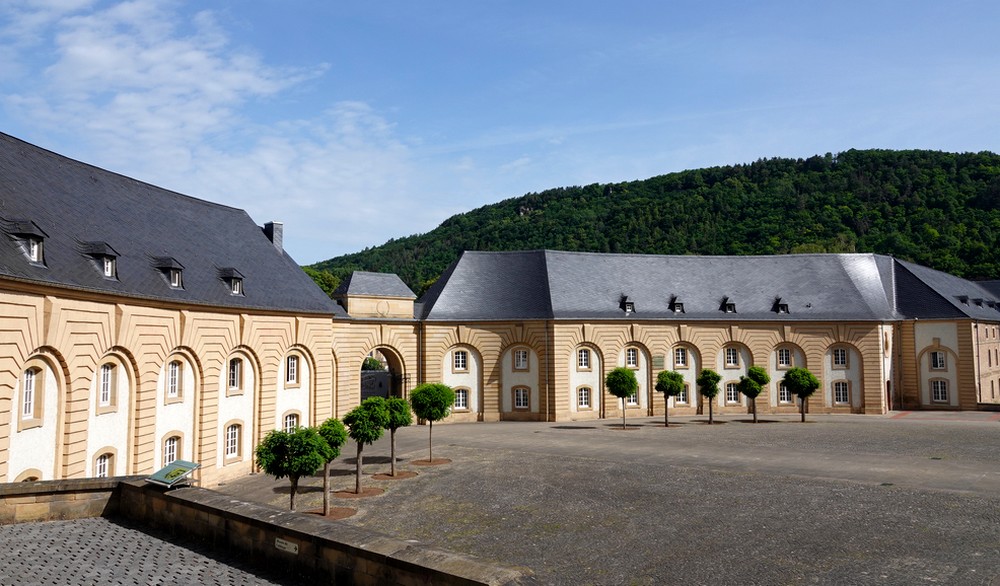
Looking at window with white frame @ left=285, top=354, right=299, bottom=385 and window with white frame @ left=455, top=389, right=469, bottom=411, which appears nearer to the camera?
window with white frame @ left=285, top=354, right=299, bottom=385

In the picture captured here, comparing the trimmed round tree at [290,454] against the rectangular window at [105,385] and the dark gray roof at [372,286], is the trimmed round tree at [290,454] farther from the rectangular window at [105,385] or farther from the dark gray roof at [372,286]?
the dark gray roof at [372,286]

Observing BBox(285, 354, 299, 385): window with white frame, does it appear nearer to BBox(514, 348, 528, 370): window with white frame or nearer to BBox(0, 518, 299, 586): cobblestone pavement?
BBox(514, 348, 528, 370): window with white frame

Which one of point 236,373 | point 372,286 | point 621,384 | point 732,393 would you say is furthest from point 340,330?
point 732,393

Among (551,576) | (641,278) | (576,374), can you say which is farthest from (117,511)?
(641,278)

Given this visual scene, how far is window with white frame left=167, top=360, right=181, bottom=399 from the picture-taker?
2445 centimetres

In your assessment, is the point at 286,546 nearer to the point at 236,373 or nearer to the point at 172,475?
the point at 172,475

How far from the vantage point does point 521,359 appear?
46312mm

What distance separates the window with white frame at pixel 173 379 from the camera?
2445 cm

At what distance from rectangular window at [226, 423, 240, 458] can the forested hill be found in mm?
57609

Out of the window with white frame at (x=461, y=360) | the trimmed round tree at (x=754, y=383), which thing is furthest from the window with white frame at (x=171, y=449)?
the trimmed round tree at (x=754, y=383)

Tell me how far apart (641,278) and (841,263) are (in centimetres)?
1611

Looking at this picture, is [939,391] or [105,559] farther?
[939,391]

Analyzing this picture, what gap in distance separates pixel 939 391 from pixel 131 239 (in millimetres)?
52576

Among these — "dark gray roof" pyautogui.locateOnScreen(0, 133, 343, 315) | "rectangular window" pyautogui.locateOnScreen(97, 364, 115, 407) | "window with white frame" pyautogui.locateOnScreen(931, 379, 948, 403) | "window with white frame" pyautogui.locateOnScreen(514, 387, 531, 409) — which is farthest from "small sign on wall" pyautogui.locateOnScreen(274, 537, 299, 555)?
"window with white frame" pyautogui.locateOnScreen(931, 379, 948, 403)
